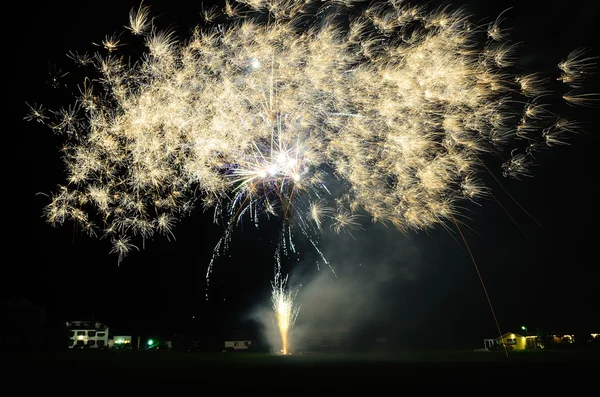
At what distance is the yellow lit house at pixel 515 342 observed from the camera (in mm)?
38062

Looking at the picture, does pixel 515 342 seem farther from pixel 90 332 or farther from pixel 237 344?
pixel 90 332

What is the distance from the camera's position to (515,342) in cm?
3869

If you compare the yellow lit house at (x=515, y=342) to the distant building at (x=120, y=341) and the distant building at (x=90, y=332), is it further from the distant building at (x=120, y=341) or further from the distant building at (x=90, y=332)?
the distant building at (x=90, y=332)

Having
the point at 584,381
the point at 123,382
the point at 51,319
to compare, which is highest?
the point at 51,319

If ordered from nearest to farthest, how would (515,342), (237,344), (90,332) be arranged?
(515,342), (237,344), (90,332)

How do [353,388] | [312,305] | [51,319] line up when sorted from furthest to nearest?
[312,305] → [51,319] → [353,388]

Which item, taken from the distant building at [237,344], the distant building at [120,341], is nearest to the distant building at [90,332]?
the distant building at [120,341]

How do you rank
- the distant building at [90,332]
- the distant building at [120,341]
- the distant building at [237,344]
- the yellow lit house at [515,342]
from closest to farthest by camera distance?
the yellow lit house at [515,342], the distant building at [237,344], the distant building at [120,341], the distant building at [90,332]

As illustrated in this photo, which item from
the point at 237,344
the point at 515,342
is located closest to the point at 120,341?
the point at 237,344

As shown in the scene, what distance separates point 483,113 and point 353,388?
629 cm

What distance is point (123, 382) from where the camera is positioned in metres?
8.71

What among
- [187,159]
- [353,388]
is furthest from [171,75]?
[353,388]

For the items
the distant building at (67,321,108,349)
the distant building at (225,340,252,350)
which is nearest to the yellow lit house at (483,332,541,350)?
the distant building at (225,340,252,350)

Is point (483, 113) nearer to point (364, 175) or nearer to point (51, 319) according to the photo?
point (364, 175)
